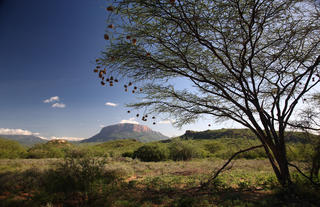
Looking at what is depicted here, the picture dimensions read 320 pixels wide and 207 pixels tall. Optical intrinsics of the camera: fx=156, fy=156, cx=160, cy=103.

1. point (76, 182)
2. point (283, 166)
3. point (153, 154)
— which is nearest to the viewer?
point (283, 166)

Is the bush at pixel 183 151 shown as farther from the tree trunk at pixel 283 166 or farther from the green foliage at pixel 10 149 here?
the green foliage at pixel 10 149

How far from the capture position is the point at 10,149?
49.9 feet

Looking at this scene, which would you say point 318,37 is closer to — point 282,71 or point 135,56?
point 282,71

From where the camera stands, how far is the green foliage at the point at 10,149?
14162mm

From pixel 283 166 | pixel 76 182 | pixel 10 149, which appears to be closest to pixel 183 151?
pixel 283 166

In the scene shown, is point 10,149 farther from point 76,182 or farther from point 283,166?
point 283,166

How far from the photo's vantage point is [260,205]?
2994 mm

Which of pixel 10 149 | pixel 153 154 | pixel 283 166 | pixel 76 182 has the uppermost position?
pixel 283 166

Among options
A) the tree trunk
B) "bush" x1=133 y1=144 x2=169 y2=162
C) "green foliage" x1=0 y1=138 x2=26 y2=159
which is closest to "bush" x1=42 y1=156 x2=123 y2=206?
the tree trunk

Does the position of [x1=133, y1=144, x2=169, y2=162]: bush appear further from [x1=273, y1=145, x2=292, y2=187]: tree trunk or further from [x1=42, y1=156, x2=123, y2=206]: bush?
[x1=273, y1=145, x2=292, y2=187]: tree trunk

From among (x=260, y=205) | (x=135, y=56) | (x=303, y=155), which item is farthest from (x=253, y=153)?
(x=135, y=56)

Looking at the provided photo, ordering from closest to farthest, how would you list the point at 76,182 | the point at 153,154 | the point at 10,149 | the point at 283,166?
the point at 283,166 → the point at 76,182 → the point at 10,149 → the point at 153,154

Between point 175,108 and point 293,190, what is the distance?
3.43 m

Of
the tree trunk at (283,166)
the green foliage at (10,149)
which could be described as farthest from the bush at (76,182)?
the green foliage at (10,149)
